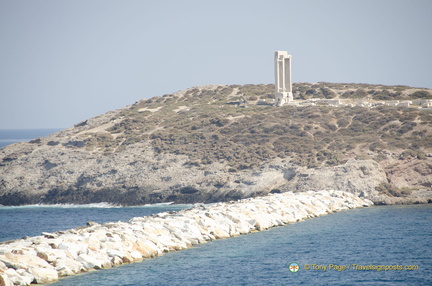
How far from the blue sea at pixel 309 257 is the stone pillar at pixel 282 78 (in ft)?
142

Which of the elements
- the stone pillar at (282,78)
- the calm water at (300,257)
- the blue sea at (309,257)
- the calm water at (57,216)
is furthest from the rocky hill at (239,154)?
the calm water at (300,257)

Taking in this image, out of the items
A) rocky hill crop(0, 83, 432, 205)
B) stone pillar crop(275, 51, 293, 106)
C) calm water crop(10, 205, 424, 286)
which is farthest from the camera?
stone pillar crop(275, 51, 293, 106)

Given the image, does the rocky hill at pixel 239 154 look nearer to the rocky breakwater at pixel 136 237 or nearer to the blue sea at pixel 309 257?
the rocky breakwater at pixel 136 237

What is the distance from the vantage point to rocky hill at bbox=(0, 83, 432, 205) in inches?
2530

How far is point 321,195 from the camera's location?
188 ft

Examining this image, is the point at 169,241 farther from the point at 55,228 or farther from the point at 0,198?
the point at 0,198

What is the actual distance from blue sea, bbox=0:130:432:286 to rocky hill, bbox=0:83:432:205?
12.7m

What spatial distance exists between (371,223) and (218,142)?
120 ft

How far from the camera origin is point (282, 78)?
3661 inches

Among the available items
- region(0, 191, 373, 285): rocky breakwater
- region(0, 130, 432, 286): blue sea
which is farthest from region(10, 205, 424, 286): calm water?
region(0, 191, 373, 285): rocky breakwater

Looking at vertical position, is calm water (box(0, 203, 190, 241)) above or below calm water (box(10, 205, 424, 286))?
below

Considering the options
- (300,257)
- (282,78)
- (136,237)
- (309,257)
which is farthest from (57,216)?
(282,78)

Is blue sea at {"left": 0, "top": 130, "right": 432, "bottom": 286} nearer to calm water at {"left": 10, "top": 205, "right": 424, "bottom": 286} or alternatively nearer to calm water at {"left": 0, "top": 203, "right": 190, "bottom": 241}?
calm water at {"left": 10, "top": 205, "right": 424, "bottom": 286}

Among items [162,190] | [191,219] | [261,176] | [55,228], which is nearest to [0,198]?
[162,190]
